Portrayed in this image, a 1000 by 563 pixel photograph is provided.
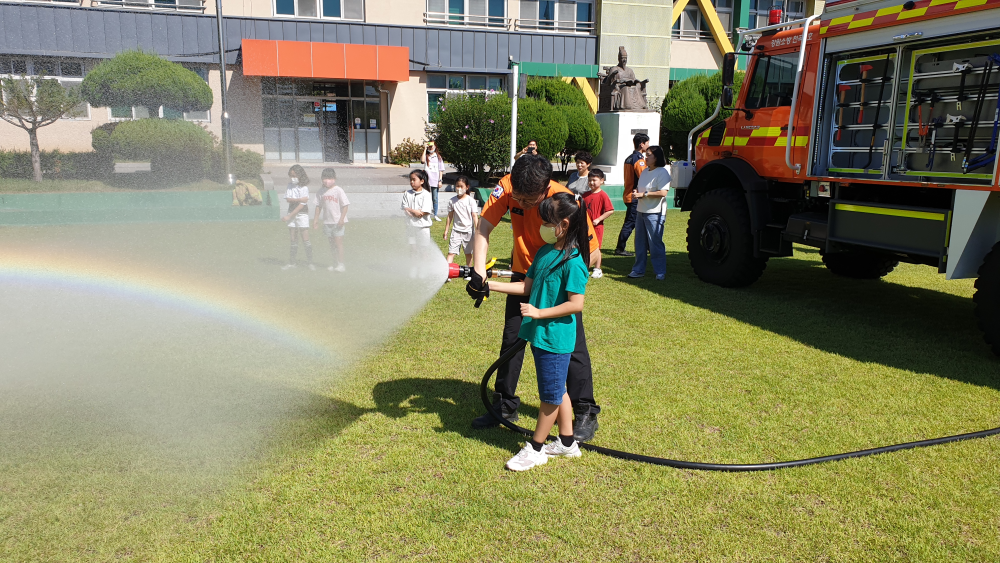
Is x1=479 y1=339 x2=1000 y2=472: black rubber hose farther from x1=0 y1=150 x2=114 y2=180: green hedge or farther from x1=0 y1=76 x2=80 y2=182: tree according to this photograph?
x1=0 y1=76 x2=80 y2=182: tree

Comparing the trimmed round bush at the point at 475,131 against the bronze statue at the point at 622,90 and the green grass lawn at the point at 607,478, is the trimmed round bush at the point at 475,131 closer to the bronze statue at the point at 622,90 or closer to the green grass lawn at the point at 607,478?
the bronze statue at the point at 622,90

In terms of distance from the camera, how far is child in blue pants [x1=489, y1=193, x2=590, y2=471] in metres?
3.85

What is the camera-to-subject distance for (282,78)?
26844 millimetres

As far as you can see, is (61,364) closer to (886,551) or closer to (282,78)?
(886,551)

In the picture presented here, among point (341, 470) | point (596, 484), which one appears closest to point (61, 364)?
point (341, 470)

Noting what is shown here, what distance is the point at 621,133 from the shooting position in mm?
21078

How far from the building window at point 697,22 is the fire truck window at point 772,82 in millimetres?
27374

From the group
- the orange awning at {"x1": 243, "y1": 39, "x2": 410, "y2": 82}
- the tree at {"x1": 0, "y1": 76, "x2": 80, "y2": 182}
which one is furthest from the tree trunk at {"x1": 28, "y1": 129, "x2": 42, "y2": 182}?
the orange awning at {"x1": 243, "y1": 39, "x2": 410, "y2": 82}

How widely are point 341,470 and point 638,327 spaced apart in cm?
415

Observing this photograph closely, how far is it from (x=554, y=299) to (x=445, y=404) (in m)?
1.69

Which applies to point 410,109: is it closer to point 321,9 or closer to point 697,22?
point 321,9

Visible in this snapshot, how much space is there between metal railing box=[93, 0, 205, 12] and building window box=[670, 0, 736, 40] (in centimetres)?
2135

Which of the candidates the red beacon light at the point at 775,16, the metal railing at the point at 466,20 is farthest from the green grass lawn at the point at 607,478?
the metal railing at the point at 466,20

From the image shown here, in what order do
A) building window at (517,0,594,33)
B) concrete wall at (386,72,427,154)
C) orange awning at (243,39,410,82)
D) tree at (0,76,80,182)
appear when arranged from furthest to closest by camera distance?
1. building window at (517,0,594,33)
2. concrete wall at (386,72,427,154)
3. orange awning at (243,39,410,82)
4. tree at (0,76,80,182)
